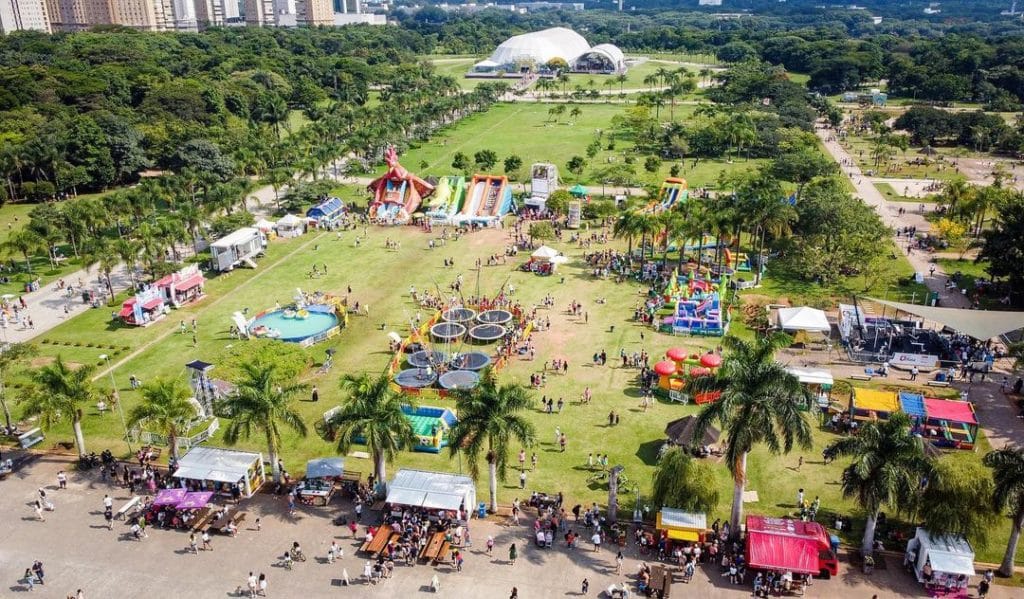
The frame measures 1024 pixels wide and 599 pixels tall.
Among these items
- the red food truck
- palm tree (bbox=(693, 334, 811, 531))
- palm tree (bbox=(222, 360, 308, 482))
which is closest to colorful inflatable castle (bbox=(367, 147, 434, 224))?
palm tree (bbox=(222, 360, 308, 482))

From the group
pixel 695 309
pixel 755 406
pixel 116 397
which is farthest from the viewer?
pixel 695 309

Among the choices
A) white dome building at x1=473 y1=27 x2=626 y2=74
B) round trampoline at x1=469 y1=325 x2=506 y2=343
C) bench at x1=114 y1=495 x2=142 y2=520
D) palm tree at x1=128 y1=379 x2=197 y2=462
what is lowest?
bench at x1=114 y1=495 x2=142 y2=520

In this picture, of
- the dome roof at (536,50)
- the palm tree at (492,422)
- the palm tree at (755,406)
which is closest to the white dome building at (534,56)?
the dome roof at (536,50)

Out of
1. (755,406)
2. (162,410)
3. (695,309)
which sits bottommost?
(695,309)

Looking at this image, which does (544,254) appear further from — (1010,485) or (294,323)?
(1010,485)

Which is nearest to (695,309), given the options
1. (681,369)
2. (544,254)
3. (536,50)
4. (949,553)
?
(681,369)

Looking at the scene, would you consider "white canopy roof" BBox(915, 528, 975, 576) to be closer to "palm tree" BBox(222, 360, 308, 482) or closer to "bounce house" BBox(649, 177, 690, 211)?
"palm tree" BBox(222, 360, 308, 482)
